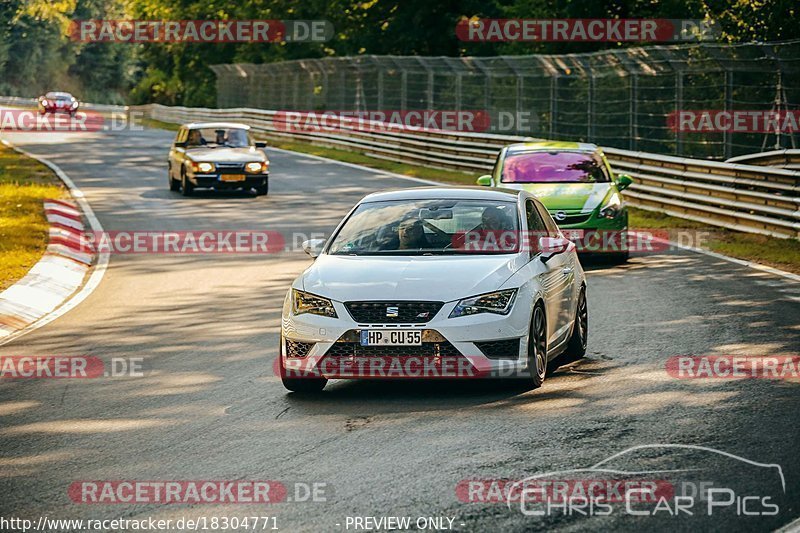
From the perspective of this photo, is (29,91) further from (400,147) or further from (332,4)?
(400,147)

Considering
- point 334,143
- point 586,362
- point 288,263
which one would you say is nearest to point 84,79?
point 334,143

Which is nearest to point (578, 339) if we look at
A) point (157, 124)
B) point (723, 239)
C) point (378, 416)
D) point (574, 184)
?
point (378, 416)

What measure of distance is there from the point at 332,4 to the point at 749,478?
58.6m

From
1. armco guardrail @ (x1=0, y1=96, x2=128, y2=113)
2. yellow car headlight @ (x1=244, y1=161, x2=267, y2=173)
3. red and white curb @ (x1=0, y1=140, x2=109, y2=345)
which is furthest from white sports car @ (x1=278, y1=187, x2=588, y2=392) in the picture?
armco guardrail @ (x1=0, y1=96, x2=128, y2=113)

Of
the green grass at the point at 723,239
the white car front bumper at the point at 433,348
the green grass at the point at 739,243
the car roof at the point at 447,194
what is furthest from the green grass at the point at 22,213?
the green grass at the point at 739,243

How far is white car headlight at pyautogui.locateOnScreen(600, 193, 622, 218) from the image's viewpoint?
58.4 ft

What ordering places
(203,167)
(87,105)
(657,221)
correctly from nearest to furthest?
(657,221), (203,167), (87,105)

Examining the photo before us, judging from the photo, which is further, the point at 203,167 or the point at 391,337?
the point at 203,167

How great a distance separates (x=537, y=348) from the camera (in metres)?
9.60

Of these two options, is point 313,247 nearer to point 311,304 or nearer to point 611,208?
point 311,304

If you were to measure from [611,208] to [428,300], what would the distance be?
916 cm

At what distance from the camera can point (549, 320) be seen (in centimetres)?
1000

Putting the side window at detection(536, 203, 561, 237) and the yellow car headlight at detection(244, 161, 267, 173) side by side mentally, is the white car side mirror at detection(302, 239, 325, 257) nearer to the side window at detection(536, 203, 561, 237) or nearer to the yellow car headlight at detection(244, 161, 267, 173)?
the side window at detection(536, 203, 561, 237)

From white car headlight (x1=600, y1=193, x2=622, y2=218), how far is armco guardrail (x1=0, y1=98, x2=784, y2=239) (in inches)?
124
